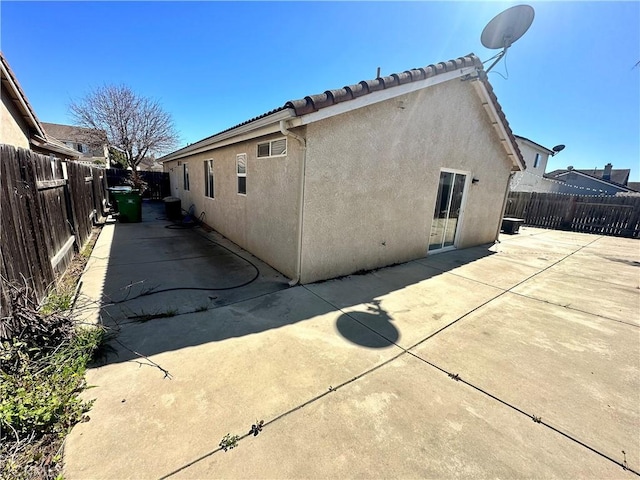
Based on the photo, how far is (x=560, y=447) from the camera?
6.32 feet

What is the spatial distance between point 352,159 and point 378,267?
255cm

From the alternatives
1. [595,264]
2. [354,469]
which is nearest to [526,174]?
[595,264]

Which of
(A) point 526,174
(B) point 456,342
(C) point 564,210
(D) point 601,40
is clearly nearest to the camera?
(B) point 456,342

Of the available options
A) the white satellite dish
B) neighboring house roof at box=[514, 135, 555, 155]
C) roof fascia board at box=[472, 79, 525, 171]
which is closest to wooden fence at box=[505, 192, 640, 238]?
neighboring house roof at box=[514, 135, 555, 155]

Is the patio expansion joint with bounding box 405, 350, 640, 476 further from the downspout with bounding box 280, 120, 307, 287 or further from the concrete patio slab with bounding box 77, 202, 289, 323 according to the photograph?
the concrete patio slab with bounding box 77, 202, 289, 323

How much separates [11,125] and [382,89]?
34.0ft

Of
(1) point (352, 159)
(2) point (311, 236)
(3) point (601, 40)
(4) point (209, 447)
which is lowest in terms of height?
(4) point (209, 447)

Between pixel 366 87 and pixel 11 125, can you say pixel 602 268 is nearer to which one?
pixel 366 87

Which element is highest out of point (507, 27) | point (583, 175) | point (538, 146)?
point (538, 146)

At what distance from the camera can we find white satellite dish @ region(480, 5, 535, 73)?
5016 millimetres

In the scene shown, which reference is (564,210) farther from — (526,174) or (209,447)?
(209,447)

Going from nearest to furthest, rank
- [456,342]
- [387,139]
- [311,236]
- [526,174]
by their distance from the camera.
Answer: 1. [456,342]
2. [311,236]
3. [387,139]
4. [526,174]

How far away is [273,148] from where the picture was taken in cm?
519

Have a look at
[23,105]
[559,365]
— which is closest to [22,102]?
[23,105]
